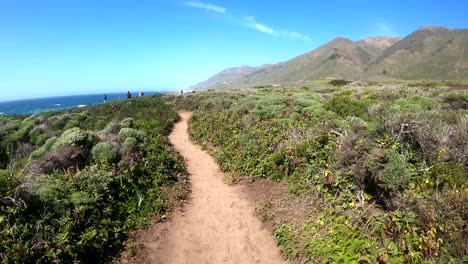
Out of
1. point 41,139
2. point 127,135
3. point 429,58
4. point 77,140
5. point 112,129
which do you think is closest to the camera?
point 77,140

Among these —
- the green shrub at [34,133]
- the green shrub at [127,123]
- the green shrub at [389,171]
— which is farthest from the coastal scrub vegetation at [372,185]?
the green shrub at [34,133]

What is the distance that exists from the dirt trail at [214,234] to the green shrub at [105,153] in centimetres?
283

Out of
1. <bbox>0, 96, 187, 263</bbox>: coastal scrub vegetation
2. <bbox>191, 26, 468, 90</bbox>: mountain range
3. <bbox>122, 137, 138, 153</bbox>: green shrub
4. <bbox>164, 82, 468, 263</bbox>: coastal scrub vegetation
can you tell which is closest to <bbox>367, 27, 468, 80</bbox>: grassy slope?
<bbox>191, 26, 468, 90</bbox>: mountain range

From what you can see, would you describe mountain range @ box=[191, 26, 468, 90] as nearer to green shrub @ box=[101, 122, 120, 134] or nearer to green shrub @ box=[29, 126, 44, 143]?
green shrub @ box=[101, 122, 120, 134]

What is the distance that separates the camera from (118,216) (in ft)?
22.1

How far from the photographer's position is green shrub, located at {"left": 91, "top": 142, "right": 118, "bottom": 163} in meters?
8.70

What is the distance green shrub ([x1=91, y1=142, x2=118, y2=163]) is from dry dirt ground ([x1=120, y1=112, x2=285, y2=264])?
2822mm

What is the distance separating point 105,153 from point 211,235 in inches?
182

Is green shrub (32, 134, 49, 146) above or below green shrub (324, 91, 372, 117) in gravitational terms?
below

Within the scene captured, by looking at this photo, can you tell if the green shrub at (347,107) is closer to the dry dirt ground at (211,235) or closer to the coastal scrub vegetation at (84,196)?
the dry dirt ground at (211,235)

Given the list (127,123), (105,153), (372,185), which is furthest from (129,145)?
(372,185)

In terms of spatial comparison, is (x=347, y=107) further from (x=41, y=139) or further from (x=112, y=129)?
(x=41, y=139)

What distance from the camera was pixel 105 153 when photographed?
8.86 m

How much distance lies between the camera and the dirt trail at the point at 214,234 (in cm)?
589
